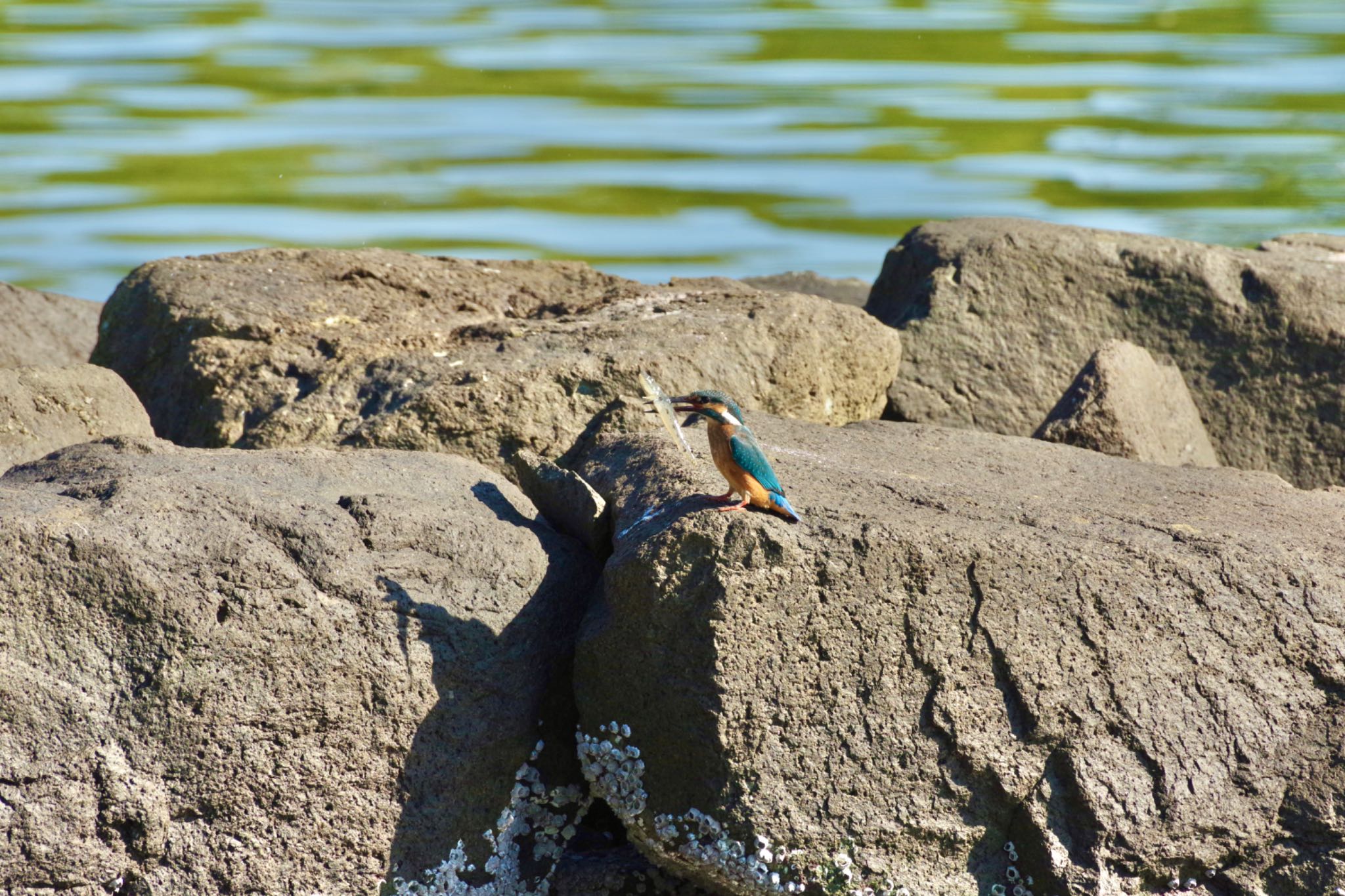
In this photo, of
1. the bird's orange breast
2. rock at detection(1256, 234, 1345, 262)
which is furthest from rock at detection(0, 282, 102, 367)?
rock at detection(1256, 234, 1345, 262)

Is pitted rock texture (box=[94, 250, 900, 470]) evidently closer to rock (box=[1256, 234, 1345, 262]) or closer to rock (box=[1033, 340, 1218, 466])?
rock (box=[1033, 340, 1218, 466])

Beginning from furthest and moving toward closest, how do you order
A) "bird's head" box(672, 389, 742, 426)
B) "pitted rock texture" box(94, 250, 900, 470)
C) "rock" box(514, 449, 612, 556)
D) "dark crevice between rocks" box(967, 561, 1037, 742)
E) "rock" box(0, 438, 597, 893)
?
1. "pitted rock texture" box(94, 250, 900, 470)
2. "rock" box(514, 449, 612, 556)
3. "bird's head" box(672, 389, 742, 426)
4. "dark crevice between rocks" box(967, 561, 1037, 742)
5. "rock" box(0, 438, 597, 893)

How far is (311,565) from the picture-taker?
3127 mm

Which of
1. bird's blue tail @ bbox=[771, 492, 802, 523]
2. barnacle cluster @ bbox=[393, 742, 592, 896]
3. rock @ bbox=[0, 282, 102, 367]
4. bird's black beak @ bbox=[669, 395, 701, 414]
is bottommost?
barnacle cluster @ bbox=[393, 742, 592, 896]

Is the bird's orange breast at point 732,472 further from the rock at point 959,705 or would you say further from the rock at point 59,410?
the rock at point 59,410

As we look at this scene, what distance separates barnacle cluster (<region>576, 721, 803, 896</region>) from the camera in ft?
9.82

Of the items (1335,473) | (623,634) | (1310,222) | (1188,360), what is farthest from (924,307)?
(1310,222)

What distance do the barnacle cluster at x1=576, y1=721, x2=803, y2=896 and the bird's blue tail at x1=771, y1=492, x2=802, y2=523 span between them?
57 centimetres

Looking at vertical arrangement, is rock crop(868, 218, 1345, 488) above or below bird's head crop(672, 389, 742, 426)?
below

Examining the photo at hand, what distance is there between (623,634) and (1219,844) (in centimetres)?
135

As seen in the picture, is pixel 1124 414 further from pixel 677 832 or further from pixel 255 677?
pixel 255 677

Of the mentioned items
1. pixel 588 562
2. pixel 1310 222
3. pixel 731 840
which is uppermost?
pixel 588 562

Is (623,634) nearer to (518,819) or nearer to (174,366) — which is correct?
(518,819)

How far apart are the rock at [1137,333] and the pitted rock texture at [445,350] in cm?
49
